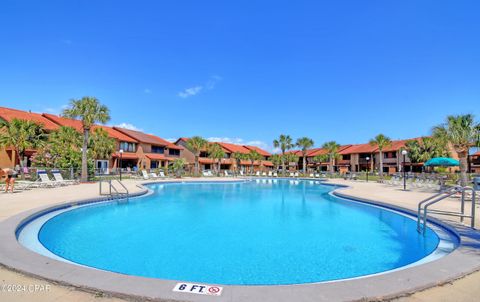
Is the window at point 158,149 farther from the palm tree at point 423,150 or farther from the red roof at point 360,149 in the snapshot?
the palm tree at point 423,150

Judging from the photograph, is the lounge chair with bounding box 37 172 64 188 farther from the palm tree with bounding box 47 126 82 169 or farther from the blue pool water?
the blue pool water

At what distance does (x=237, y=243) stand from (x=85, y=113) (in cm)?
2066

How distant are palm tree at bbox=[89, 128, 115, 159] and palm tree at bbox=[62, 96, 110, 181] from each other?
797cm

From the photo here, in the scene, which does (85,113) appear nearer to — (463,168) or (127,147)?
(127,147)

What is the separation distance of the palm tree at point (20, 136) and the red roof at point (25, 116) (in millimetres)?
3097

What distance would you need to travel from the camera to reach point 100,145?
3189cm

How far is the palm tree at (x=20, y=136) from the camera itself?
24.0m

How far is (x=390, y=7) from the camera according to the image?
14.8 m

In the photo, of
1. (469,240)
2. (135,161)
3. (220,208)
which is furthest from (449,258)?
(135,161)

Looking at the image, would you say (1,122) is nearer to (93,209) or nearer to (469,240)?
(93,209)

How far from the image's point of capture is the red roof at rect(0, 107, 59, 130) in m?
28.7

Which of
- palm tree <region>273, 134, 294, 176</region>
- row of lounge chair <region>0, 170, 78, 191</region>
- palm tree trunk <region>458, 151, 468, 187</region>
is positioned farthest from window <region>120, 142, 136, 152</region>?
palm tree trunk <region>458, 151, 468, 187</region>

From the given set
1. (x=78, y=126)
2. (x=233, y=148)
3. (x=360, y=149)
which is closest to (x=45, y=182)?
(x=78, y=126)

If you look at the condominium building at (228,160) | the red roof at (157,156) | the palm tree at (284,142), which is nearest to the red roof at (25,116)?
the red roof at (157,156)
